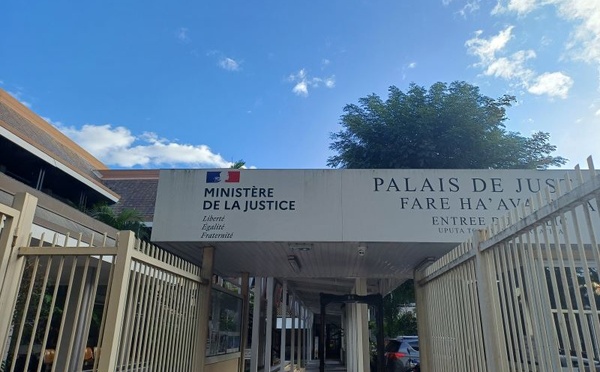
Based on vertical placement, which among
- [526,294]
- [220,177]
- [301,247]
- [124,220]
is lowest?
[526,294]

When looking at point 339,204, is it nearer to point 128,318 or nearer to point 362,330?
point 128,318

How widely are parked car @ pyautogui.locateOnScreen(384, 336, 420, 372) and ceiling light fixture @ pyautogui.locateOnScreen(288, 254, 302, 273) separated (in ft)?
13.7

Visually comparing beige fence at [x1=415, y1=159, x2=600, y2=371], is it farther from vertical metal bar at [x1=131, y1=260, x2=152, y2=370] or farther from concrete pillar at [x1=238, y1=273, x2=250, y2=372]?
concrete pillar at [x1=238, y1=273, x2=250, y2=372]

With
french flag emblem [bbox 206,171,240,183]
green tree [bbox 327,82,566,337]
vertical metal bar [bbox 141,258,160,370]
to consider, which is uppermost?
green tree [bbox 327,82,566,337]

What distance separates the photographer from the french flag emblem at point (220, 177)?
6.04 m

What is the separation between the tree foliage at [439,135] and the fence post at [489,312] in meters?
11.4

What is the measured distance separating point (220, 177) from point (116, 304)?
114 inches

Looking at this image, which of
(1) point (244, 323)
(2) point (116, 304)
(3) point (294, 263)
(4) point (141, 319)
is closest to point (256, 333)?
(1) point (244, 323)

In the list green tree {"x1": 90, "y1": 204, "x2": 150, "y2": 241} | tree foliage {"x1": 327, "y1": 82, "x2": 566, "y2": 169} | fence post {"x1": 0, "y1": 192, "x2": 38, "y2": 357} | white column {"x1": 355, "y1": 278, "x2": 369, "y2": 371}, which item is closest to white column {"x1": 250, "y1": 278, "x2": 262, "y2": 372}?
white column {"x1": 355, "y1": 278, "x2": 369, "y2": 371}

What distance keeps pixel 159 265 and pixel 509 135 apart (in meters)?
15.1

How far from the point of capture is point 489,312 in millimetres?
3387

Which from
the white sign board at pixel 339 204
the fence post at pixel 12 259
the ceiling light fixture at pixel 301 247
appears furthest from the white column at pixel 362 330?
the fence post at pixel 12 259

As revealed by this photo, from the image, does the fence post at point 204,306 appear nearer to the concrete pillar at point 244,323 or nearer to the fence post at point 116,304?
the fence post at point 116,304

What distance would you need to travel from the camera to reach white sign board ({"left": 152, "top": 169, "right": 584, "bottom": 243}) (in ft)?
18.9
